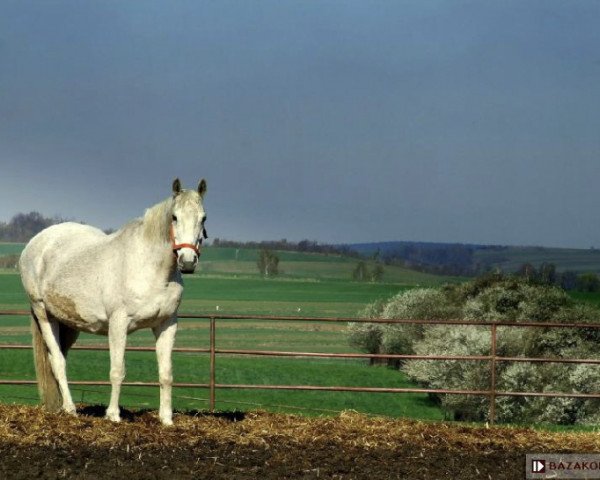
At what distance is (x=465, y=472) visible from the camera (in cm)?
856

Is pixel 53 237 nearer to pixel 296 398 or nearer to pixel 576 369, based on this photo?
pixel 576 369

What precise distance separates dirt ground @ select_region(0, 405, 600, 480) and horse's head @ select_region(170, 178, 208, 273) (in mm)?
1668

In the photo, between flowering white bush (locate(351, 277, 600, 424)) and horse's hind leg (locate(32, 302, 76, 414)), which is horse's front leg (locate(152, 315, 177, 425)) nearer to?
horse's hind leg (locate(32, 302, 76, 414))

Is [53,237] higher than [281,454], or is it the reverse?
[53,237]


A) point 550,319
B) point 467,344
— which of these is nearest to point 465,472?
point 467,344

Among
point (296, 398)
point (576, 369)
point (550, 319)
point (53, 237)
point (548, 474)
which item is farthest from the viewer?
point (296, 398)

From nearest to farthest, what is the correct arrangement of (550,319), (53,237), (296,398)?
(53,237) → (550,319) → (296,398)

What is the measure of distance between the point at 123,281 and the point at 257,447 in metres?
1.93

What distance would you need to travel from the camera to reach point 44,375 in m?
10.5

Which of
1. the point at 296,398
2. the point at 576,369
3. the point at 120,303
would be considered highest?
the point at 120,303

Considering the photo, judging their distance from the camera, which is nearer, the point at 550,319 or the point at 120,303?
the point at 120,303

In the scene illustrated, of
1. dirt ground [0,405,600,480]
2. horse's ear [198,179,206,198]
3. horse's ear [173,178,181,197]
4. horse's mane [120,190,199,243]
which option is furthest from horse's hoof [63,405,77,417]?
horse's ear [198,179,206,198]

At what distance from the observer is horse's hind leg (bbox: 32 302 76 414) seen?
33.8 feet

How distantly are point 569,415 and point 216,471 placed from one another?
52.4 feet
